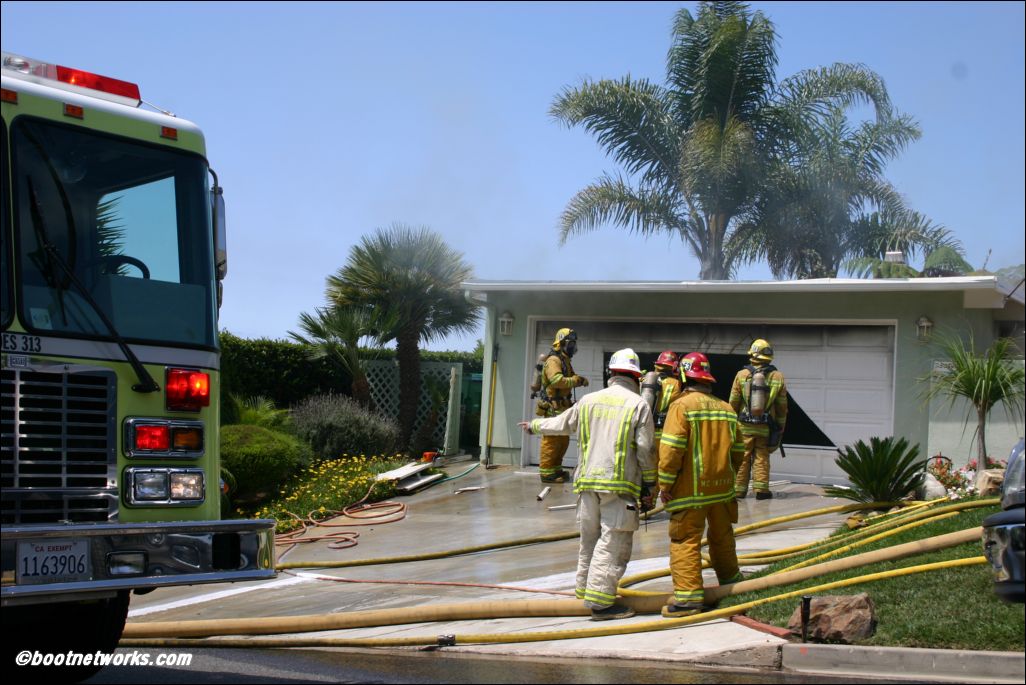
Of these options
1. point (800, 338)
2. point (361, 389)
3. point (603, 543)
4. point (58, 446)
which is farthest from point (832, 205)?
point (58, 446)

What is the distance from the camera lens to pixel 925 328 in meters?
14.1

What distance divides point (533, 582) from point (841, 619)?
3.41m

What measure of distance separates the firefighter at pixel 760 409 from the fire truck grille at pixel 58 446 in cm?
828

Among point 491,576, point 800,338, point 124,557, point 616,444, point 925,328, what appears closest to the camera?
point 124,557

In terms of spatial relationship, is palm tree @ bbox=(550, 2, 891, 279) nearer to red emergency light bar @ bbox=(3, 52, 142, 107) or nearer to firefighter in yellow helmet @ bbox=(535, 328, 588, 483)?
firefighter in yellow helmet @ bbox=(535, 328, 588, 483)

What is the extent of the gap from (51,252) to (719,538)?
15.7ft

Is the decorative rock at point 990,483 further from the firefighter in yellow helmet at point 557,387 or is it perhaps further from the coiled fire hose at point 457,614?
the firefighter in yellow helmet at point 557,387

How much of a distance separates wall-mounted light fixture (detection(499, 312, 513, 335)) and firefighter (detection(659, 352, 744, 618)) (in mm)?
9258

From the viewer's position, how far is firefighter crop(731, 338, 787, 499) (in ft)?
39.7

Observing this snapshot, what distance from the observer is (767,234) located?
70.2ft

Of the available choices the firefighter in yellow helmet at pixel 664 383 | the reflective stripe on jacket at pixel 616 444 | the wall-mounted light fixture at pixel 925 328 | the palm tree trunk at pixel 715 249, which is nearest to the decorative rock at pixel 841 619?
A: the reflective stripe on jacket at pixel 616 444

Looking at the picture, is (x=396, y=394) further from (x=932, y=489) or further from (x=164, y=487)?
(x=164, y=487)

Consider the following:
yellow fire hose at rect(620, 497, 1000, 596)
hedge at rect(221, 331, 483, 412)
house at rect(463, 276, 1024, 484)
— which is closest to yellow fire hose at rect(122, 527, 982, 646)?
yellow fire hose at rect(620, 497, 1000, 596)

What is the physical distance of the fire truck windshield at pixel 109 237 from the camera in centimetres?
513
